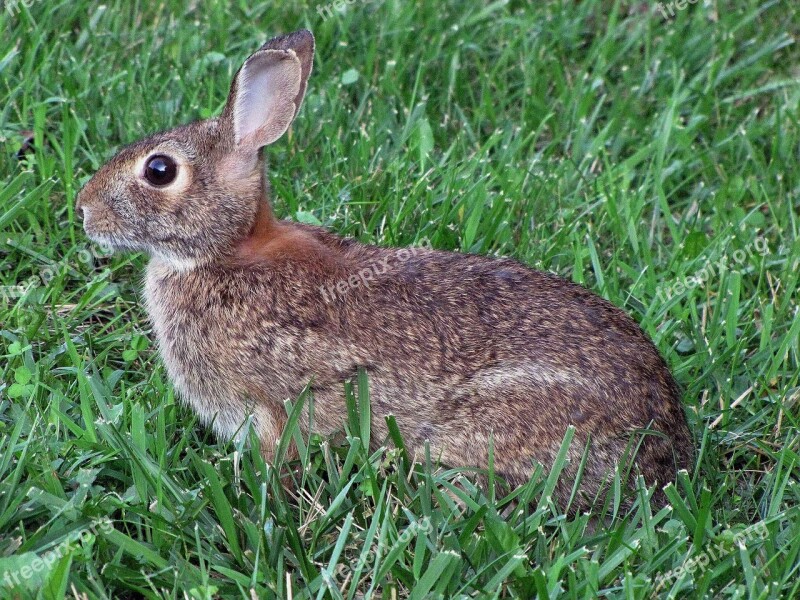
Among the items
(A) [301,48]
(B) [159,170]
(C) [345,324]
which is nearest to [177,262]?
(B) [159,170]

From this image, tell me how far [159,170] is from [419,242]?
149cm

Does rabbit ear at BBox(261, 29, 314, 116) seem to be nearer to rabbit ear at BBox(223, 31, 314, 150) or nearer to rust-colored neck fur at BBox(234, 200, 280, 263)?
rabbit ear at BBox(223, 31, 314, 150)

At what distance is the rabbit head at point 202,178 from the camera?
461 cm

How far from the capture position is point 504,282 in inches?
181

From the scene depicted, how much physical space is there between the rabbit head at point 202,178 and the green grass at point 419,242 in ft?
1.78

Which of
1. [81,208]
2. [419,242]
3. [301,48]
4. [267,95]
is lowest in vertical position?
[419,242]

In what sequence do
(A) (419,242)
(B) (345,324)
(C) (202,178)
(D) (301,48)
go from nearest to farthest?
(B) (345,324), (C) (202,178), (D) (301,48), (A) (419,242)

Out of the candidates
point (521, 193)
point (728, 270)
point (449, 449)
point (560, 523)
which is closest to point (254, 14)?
point (521, 193)

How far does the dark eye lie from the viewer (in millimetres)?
4609

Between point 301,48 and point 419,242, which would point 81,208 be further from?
point 419,242

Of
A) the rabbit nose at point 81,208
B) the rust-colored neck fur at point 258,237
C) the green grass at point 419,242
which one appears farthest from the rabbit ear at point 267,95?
the green grass at point 419,242

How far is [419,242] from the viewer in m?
5.66

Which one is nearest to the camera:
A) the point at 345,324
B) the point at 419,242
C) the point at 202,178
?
the point at 345,324

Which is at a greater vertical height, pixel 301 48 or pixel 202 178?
pixel 301 48
